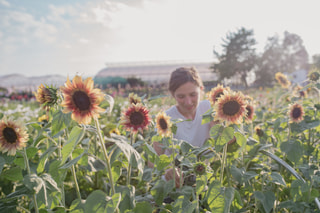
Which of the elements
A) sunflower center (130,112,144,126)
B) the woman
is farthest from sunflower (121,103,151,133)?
the woman

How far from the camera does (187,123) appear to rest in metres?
2.32

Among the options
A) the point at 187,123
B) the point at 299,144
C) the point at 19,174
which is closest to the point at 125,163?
the point at 19,174

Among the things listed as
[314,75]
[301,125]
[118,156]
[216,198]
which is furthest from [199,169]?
[314,75]

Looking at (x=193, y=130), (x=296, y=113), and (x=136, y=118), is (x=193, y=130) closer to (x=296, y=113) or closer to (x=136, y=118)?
(x=296, y=113)

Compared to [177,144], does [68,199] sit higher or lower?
lower

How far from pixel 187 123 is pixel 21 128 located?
1496mm

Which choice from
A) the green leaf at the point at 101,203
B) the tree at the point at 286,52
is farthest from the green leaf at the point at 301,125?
the tree at the point at 286,52

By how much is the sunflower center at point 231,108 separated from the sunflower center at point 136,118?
0.34 meters

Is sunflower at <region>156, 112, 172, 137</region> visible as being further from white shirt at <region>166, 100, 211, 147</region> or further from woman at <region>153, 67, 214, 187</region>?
white shirt at <region>166, 100, 211, 147</region>

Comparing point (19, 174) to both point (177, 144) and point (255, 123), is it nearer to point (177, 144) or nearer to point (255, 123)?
point (177, 144)

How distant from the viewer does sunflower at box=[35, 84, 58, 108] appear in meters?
0.97

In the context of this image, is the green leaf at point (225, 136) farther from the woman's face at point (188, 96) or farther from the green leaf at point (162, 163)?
the woman's face at point (188, 96)

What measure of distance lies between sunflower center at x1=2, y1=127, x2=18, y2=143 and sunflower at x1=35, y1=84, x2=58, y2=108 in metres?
0.20

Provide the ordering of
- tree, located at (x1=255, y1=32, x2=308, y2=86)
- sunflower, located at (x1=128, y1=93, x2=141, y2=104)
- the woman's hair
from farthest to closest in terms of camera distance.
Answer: tree, located at (x1=255, y1=32, x2=308, y2=86), the woman's hair, sunflower, located at (x1=128, y1=93, x2=141, y2=104)
